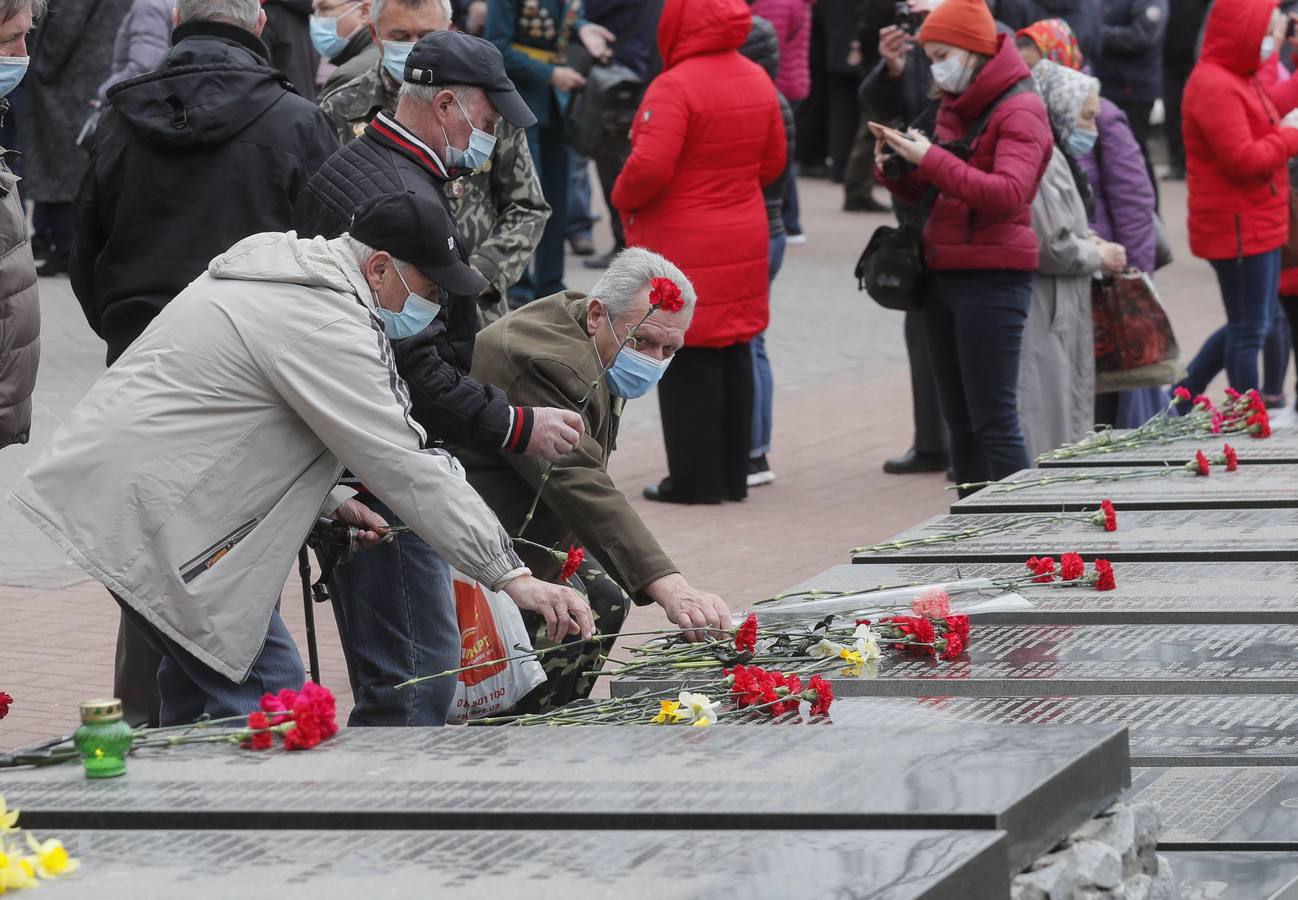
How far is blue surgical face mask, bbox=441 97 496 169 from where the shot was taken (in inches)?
185

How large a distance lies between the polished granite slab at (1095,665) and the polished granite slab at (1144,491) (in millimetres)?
1430

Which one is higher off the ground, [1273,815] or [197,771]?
[197,771]

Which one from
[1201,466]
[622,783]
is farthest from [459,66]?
[1201,466]

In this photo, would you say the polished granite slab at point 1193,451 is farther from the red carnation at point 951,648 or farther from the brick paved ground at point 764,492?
the red carnation at point 951,648

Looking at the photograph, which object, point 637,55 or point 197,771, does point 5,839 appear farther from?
point 637,55

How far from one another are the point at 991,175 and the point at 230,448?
402cm

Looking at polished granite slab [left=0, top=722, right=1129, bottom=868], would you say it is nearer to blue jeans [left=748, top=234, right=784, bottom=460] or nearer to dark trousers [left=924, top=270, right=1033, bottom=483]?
dark trousers [left=924, top=270, right=1033, bottom=483]

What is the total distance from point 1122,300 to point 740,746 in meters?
5.57

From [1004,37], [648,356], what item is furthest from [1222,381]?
[648,356]

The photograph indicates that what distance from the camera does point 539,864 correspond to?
2.57m

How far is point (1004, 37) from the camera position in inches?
284

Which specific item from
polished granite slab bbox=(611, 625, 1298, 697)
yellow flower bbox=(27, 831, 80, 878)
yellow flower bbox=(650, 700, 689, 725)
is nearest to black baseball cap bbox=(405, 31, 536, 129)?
polished granite slab bbox=(611, 625, 1298, 697)

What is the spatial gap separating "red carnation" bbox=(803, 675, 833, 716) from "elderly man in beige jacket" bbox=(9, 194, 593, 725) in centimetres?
53

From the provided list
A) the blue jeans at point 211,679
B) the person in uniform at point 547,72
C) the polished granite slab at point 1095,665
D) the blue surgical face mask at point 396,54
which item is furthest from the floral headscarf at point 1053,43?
the blue jeans at point 211,679
